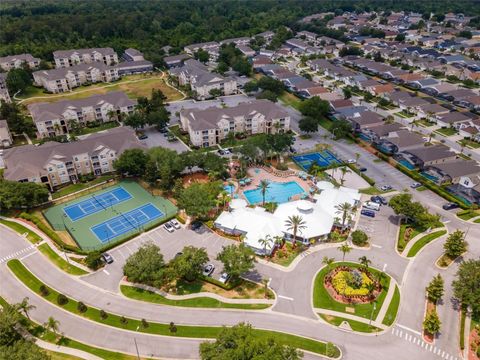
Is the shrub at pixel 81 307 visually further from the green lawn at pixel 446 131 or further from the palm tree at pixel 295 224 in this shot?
the green lawn at pixel 446 131

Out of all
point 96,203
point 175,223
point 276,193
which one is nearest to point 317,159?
point 276,193

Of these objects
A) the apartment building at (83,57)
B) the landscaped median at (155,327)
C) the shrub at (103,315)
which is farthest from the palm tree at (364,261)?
the apartment building at (83,57)

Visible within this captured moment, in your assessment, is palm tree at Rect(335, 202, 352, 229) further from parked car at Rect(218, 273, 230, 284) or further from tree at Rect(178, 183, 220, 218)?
tree at Rect(178, 183, 220, 218)

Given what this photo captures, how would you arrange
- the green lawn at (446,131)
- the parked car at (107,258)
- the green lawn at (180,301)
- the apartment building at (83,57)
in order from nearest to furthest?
the green lawn at (180,301), the parked car at (107,258), the green lawn at (446,131), the apartment building at (83,57)

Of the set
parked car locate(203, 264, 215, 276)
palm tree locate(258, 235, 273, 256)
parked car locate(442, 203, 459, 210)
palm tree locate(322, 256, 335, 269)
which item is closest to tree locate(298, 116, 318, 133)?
parked car locate(442, 203, 459, 210)

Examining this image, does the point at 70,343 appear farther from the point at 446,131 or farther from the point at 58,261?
the point at 446,131
